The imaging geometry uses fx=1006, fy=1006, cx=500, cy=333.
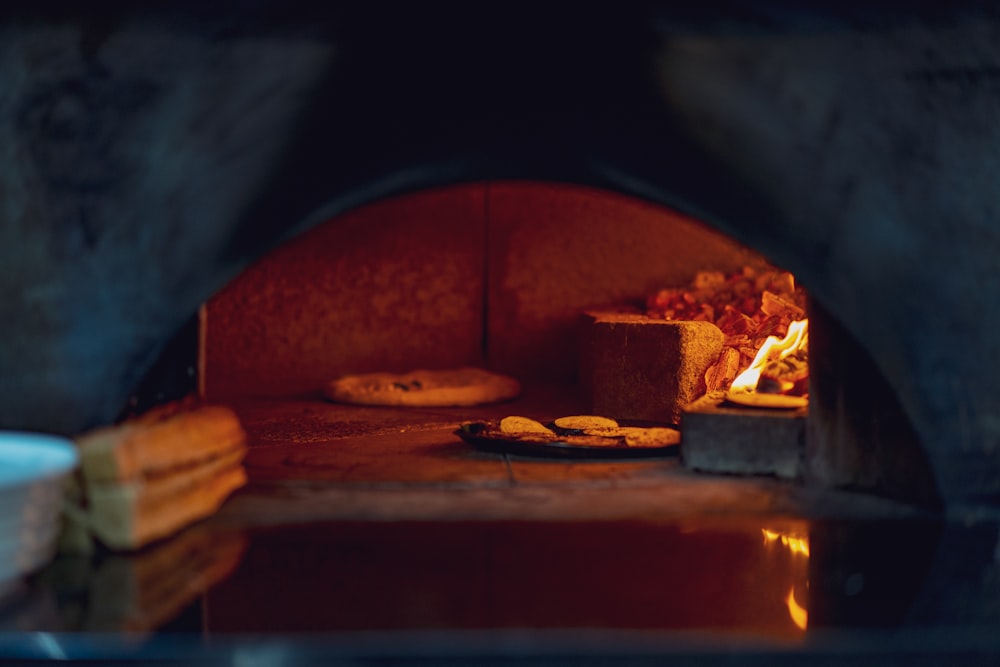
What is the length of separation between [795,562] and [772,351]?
180 cm

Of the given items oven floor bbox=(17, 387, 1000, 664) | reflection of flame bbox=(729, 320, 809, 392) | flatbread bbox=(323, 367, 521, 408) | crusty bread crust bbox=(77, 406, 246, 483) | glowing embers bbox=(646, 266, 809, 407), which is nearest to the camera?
oven floor bbox=(17, 387, 1000, 664)

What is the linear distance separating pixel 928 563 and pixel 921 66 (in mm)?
1521

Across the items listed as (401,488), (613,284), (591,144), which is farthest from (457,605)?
(613,284)

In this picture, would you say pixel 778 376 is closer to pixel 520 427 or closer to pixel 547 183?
pixel 520 427

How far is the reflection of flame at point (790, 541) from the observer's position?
290cm

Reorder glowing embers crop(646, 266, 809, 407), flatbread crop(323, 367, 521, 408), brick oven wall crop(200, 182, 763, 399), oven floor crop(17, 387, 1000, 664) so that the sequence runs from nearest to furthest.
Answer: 1. oven floor crop(17, 387, 1000, 664)
2. glowing embers crop(646, 266, 809, 407)
3. flatbread crop(323, 367, 521, 408)
4. brick oven wall crop(200, 182, 763, 399)

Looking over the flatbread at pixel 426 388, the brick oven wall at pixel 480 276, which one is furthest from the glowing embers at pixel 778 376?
the brick oven wall at pixel 480 276

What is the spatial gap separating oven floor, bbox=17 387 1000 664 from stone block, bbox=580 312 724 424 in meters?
1.33

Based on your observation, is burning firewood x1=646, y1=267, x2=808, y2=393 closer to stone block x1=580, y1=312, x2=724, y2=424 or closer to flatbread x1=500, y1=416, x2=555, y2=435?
stone block x1=580, y1=312, x2=724, y2=424

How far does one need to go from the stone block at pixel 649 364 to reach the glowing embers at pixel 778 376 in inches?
25.7

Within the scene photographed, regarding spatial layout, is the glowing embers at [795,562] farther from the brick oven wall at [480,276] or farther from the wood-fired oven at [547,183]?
the brick oven wall at [480,276]

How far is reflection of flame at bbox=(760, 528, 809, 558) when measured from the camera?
290 centimetres

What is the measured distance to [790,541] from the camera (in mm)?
2984

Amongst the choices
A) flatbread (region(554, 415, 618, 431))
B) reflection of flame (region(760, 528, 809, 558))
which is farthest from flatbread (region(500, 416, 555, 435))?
reflection of flame (region(760, 528, 809, 558))
